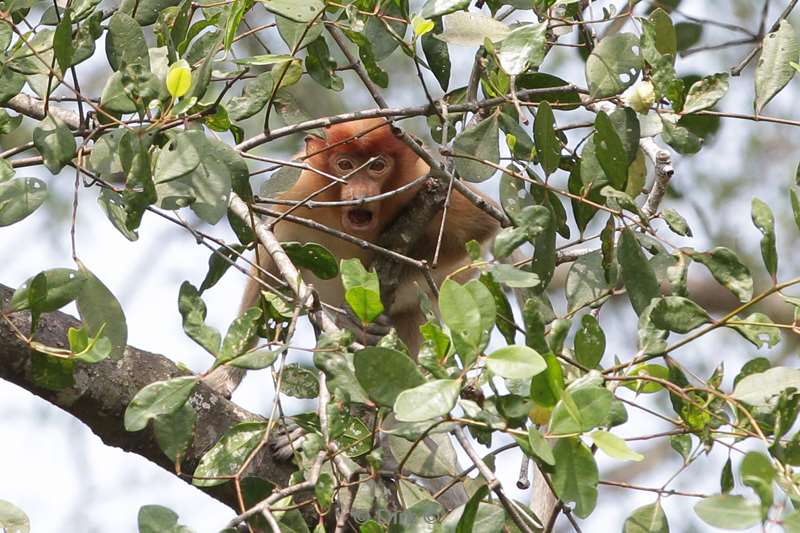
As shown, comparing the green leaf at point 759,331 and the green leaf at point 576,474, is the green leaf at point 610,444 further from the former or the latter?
the green leaf at point 759,331

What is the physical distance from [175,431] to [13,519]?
40 centimetres

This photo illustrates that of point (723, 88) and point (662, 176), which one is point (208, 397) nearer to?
point (662, 176)

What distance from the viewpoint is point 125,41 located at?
1838 mm

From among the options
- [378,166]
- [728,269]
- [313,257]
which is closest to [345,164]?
[378,166]

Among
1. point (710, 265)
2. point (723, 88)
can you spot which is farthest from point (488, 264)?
point (723, 88)

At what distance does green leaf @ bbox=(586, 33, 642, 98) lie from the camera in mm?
1865

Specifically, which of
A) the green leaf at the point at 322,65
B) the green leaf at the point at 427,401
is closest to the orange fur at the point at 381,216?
the green leaf at the point at 322,65

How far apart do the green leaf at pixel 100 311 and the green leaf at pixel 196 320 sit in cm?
14

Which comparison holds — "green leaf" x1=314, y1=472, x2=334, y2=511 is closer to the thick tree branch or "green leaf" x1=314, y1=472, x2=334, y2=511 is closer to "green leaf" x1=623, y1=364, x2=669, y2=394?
"green leaf" x1=623, y1=364, x2=669, y2=394

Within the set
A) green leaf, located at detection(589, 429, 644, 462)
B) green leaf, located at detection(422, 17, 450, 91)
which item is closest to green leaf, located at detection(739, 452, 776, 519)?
green leaf, located at detection(589, 429, 644, 462)

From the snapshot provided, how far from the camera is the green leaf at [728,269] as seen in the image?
1.64m

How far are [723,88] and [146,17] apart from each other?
1139 mm

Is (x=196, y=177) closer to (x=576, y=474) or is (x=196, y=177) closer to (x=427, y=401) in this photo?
(x=427, y=401)

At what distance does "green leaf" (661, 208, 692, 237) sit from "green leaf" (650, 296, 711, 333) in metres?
0.23
